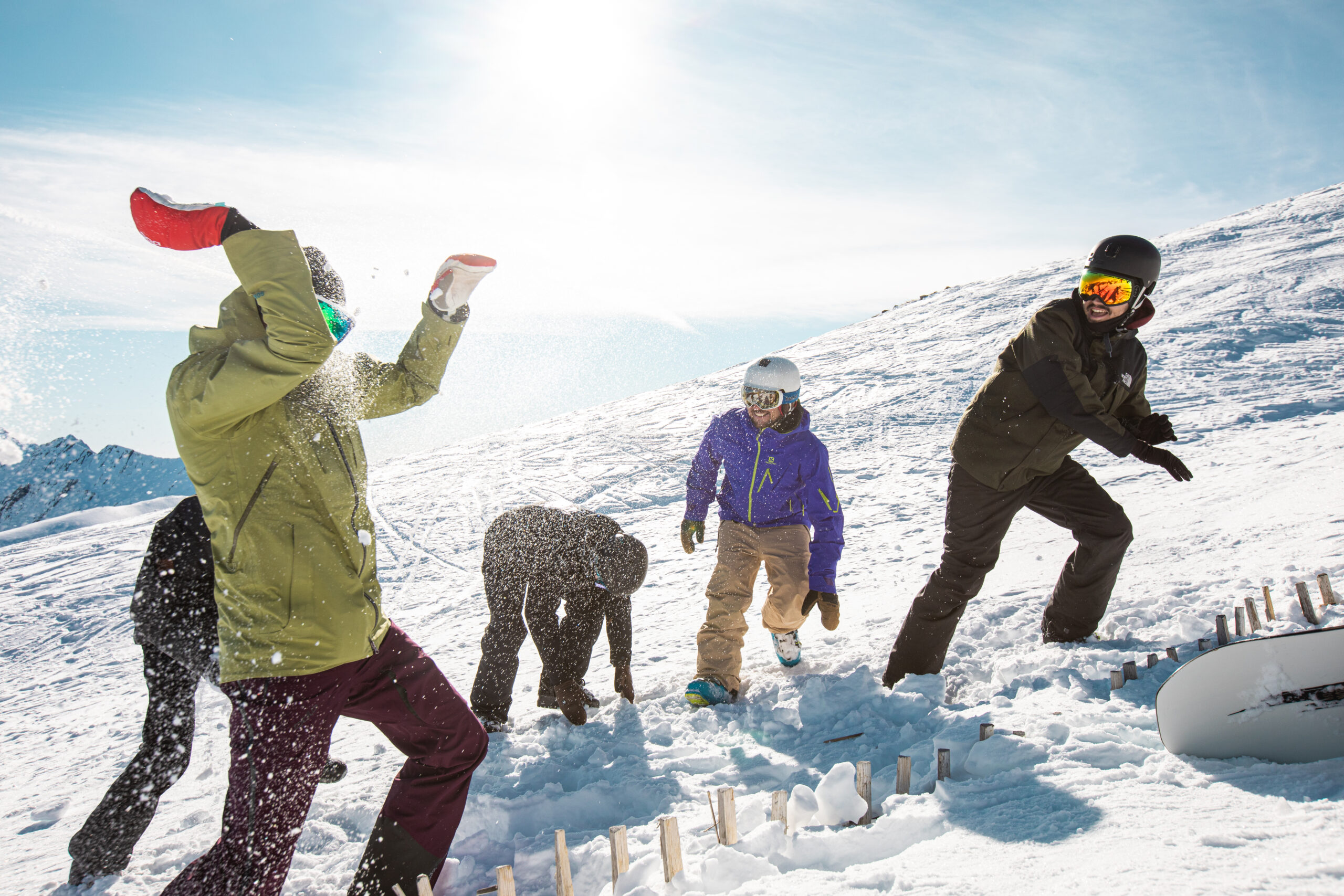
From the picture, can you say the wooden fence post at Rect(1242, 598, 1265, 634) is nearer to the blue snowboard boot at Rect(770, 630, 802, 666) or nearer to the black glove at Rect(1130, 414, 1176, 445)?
the black glove at Rect(1130, 414, 1176, 445)

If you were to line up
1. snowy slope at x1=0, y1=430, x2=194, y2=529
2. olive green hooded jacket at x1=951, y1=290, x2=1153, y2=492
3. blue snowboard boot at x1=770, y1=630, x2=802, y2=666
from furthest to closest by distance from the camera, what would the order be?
snowy slope at x1=0, y1=430, x2=194, y2=529, blue snowboard boot at x1=770, y1=630, x2=802, y2=666, olive green hooded jacket at x1=951, y1=290, x2=1153, y2=492

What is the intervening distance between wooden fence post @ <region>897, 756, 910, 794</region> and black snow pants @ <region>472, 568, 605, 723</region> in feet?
5.68

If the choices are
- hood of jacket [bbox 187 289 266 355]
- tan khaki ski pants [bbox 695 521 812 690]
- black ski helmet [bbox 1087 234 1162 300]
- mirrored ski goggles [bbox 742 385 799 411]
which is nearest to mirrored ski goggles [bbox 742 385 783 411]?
mirrored ski goggles [bbox 742 385 799 411]

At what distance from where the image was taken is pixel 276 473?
6.03 ft

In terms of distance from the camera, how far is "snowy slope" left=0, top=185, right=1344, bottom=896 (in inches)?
74.0

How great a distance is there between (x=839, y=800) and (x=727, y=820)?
41 cm

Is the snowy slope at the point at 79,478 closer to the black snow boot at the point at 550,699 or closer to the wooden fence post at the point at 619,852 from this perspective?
the black snow boot at the point at 550,699

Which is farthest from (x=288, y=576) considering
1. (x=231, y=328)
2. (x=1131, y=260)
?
(x=1131, y=260)

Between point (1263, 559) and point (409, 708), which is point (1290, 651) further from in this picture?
point (1263, 559)

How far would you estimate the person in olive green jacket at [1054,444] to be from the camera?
10.5 ft

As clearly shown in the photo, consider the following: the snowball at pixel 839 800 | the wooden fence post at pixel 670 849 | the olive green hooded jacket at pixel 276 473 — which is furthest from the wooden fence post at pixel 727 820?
the olive green hooded jacket at pixel 276 473

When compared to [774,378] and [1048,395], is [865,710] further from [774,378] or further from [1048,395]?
[774,378]

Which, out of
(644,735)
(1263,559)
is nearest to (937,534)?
(1263,559)

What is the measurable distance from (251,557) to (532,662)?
370cm
